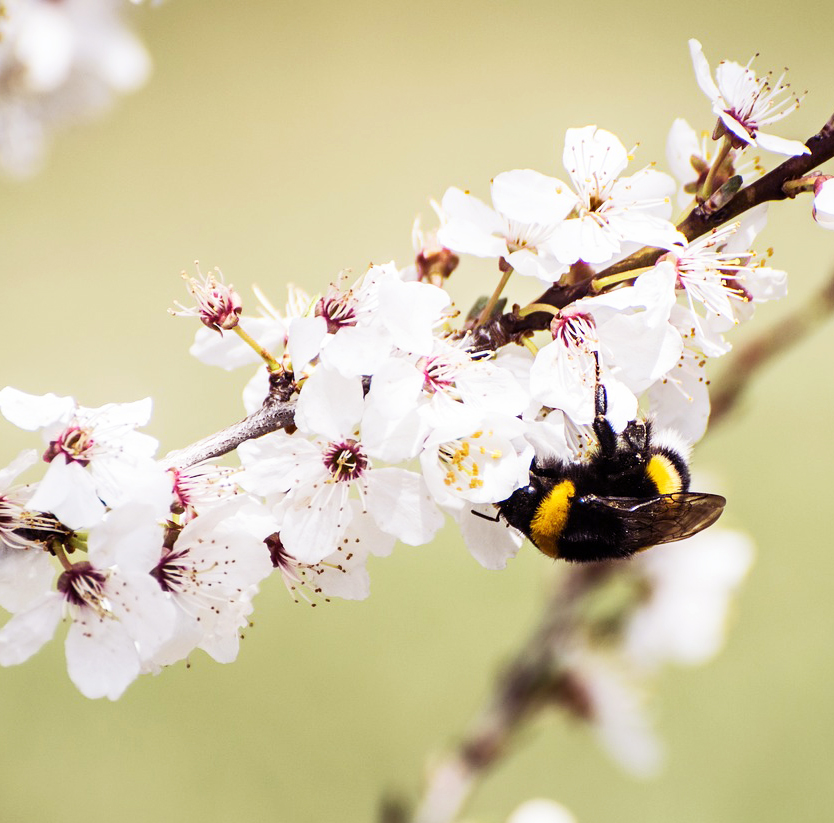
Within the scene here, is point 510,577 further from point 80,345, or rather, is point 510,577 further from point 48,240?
point 48,240

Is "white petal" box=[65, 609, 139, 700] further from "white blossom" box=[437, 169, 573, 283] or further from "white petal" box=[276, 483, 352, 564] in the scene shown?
"white blossom" box=[437, 169, 573, 283]

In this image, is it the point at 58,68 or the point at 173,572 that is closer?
the point at 173,572

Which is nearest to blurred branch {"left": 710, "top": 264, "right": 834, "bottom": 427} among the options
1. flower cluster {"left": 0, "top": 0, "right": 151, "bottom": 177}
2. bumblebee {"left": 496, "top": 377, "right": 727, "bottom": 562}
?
bumblebee {"left": 496, "top": 377, "right": 727, "bottom": 562}

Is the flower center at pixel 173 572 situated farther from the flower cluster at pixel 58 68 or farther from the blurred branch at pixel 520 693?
the flower cluster at pixel 58 68

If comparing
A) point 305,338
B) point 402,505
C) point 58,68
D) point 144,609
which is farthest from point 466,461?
point 58,68

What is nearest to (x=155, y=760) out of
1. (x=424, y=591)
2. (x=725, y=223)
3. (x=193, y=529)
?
(x=424, y=591)

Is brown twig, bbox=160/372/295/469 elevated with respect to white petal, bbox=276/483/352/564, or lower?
elevated

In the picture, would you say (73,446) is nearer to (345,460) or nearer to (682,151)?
(345,460)
